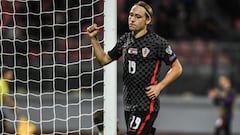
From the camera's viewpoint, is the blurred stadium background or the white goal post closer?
the white goal post

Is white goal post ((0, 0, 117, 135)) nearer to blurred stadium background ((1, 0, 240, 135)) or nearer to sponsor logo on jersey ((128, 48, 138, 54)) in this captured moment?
sponsor logo on jersey ((128, 48, 138, 54))

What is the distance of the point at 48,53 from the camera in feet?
25.8

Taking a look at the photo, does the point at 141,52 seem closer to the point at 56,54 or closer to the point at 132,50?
the point at 132,50

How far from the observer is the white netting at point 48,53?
7094mm

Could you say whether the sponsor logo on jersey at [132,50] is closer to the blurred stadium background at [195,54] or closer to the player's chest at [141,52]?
the player's chest at [141,52]

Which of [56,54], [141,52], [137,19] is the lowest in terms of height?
[56,54]

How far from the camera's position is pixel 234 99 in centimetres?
1290

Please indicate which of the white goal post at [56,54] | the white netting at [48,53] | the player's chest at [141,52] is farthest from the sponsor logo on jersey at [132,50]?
the white netting at [48,53]

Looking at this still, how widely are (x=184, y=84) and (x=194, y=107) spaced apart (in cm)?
47

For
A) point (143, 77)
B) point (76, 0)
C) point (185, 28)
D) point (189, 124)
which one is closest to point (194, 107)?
point (189, 124)

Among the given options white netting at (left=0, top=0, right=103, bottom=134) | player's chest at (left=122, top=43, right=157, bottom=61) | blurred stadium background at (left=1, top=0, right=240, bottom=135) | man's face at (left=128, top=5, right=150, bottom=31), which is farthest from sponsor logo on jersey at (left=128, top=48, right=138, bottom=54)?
blurred stadium background at (left=1, top=0, right=240, bottom=135)

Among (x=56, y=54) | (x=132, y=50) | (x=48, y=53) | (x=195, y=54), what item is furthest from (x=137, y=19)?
(x=195, y=54)

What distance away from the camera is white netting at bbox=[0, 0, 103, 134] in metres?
7.09

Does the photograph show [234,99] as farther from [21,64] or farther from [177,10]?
[21,64]
